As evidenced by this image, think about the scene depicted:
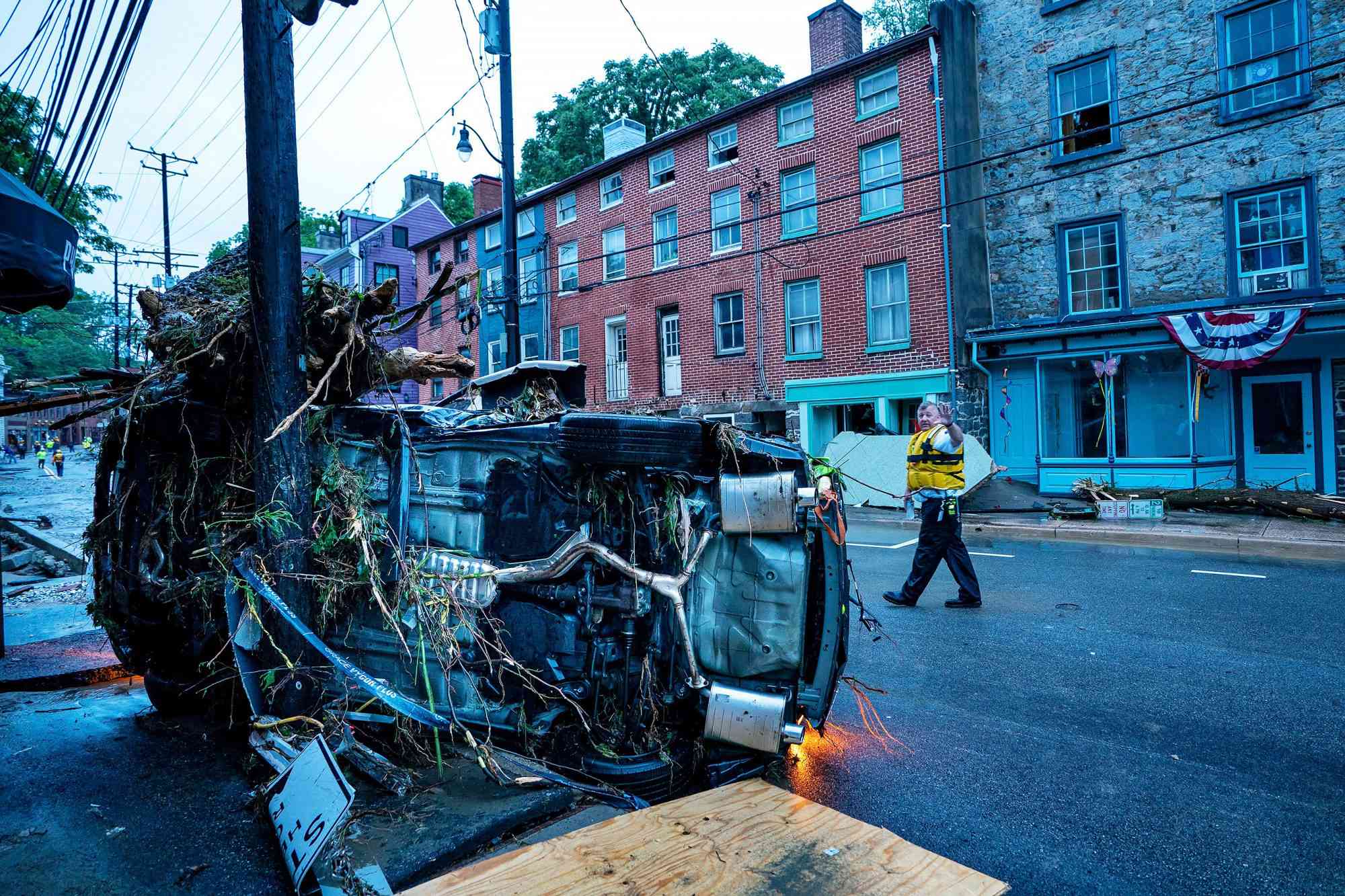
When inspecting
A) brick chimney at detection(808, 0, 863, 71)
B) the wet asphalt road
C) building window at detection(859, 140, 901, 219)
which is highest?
brick chimney at detection(808, 0, 863, 71)

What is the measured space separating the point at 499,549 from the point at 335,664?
0.85 meters

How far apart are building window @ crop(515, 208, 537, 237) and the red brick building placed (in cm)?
256

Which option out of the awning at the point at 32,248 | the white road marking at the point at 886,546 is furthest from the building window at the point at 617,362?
the awning at the point at 32,248

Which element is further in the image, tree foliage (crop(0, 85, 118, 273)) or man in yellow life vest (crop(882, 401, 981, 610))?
tree foliage (crop(0, 85, 118, 273))

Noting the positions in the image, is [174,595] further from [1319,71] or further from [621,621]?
[1319,71]

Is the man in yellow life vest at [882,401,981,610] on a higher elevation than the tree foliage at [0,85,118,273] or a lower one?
lower

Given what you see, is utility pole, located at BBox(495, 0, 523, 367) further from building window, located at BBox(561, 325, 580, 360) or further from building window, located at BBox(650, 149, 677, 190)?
building window, located at BBox(561, 325, 580, 360)

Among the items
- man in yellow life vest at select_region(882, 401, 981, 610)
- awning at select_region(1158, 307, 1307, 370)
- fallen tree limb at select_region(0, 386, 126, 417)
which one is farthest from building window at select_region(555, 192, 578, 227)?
fallen tree limb at select_region(0, 386, 126, 417)

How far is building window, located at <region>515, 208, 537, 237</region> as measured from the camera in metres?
26.5

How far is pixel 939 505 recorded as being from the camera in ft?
21.6

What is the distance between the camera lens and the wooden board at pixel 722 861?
2.30 meters

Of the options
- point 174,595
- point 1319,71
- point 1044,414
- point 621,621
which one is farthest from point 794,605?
point 1319,71

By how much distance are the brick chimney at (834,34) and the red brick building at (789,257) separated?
42 millimetres

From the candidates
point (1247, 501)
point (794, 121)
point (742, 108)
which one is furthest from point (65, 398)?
point (742, 108)
